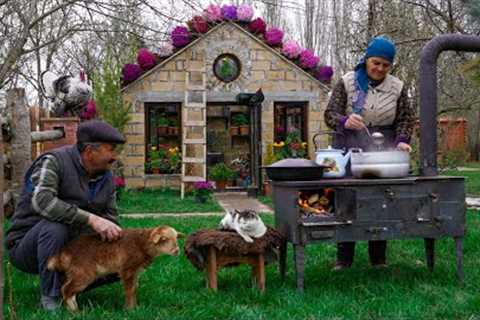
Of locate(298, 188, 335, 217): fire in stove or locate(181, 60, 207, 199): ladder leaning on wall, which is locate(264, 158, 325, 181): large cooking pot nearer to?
locate(298, 188, 335, 217): fire in stove

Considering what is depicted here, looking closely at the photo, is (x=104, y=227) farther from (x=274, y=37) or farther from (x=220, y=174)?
(x=274, y=37)

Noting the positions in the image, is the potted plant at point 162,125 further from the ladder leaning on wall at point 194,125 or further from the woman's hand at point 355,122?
the woman's hand at point 355,122

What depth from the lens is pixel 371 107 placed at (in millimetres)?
4770

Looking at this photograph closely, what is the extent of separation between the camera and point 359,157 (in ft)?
14.5

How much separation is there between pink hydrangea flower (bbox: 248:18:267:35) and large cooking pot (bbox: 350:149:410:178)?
9512 millimetres

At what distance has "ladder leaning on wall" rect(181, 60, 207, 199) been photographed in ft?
42.8

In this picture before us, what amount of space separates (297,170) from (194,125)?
8.95 m

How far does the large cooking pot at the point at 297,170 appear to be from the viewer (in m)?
4.26

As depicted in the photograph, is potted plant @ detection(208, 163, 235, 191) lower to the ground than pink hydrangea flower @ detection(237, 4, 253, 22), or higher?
lower

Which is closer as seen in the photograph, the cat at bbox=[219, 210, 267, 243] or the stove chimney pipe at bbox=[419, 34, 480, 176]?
the cat at bbox=[219, 210, 267, 243]

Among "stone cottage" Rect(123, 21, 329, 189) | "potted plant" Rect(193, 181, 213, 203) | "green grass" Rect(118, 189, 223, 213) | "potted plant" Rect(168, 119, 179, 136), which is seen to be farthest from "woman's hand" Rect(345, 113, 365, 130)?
"potted plant" Rect(168, 119, 179, 136)

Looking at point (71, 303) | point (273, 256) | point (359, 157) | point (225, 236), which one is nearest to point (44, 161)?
point (71, 303)

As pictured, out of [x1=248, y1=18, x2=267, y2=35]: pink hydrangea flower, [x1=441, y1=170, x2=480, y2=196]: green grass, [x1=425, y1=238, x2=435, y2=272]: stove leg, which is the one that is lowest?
[x1=441, y1=170, x2=480, y2=196]: green grass

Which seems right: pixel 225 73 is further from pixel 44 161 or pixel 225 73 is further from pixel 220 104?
pixel 44 161
